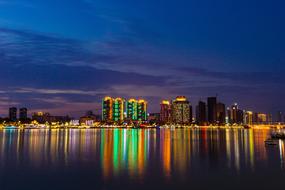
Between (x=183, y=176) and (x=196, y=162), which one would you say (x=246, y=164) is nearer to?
(x=196, y=162)

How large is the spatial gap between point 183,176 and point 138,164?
7406mm

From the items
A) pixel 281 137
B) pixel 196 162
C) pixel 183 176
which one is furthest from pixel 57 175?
pixel 281 137

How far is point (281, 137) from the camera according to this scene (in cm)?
7856

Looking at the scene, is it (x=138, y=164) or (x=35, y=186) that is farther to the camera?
(x=138, y=164)

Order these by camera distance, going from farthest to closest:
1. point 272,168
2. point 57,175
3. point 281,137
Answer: point 281,137
point 272,168
point 57,175

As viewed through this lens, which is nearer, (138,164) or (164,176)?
(164,176)

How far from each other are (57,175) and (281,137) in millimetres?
64511

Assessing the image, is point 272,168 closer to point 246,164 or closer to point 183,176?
point 246,164

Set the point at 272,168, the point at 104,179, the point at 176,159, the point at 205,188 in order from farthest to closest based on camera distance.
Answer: the point at 176,159 → the point at 272,168 → the point at 104,179 → the point at 205,188

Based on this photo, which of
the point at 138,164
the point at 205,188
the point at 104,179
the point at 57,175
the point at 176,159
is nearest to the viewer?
the point at 205,188

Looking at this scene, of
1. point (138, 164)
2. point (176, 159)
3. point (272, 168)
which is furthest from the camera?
point (176, 159)

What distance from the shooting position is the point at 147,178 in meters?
24.4

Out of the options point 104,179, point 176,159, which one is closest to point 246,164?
point 176,159

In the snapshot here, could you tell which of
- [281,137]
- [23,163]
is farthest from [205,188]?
[281,137]
